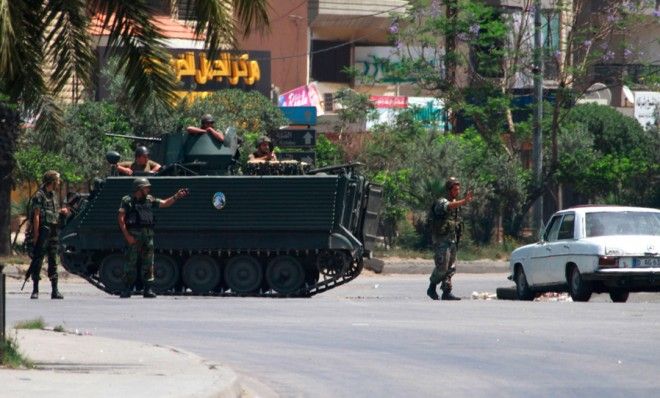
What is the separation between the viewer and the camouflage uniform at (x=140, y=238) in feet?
68.5

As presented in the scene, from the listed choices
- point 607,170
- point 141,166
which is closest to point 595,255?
point 141,166

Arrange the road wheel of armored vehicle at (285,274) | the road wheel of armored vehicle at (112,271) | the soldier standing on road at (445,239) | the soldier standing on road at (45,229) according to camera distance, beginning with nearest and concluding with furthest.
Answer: the soldier standing on road at (45,229) → the soldier standing on road at (445,239) → the road wheel of armored vehicle at (285,274) → the road wheel of armored vehicle at (112,271)

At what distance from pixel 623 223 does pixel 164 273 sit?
713 centimetres

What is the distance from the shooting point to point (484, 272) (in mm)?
33531

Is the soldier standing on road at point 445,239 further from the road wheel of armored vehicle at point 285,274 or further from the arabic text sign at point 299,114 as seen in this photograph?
the arabic text sign at point 299,114

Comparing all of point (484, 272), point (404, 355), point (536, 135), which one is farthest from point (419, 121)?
point (404, 355)

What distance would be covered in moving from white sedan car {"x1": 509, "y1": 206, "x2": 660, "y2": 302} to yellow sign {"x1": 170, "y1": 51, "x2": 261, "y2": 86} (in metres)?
22.8

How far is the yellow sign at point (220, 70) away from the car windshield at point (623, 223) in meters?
23.7

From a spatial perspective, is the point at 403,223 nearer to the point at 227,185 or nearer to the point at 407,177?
the point at 407,177

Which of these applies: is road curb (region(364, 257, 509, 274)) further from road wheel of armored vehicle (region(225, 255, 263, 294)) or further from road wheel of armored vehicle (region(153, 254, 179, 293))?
road wheel of armored vehicle (region(153, 254, 179, 293))

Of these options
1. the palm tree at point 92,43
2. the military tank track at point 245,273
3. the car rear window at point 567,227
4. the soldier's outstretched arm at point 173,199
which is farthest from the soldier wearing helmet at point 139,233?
the palm tree at point 92,43

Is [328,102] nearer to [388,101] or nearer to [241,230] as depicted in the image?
[388,101]

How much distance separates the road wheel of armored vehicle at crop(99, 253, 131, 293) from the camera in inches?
941

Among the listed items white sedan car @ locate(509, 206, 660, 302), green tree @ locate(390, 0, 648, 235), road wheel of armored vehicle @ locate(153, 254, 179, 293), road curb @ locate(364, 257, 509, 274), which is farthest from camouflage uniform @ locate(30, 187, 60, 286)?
green tree @ locate(390, 0, 648, 235)
